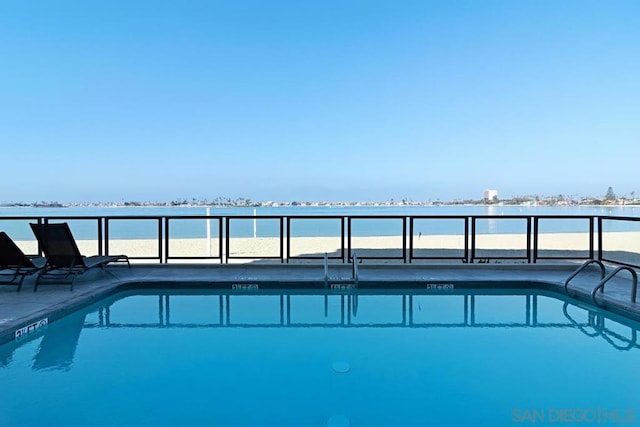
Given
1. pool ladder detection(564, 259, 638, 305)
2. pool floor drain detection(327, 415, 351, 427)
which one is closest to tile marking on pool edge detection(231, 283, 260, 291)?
pool floor drain detection(327, 415, 351, 427)

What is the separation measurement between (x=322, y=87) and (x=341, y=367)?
597 inches

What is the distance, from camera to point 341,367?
10.6 feet

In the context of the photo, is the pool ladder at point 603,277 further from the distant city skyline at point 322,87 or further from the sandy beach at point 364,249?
the distant city skyline at point 322,87

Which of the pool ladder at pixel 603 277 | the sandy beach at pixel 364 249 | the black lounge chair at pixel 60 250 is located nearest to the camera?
the pool ladder at pixel 603 277

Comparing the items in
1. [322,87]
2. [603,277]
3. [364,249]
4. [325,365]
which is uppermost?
[322,87]

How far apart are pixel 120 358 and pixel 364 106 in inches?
632

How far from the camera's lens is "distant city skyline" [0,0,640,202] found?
38.3 feet

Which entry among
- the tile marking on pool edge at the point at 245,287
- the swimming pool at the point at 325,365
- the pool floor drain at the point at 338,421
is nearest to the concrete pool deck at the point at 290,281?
the tile marking on pool edge at the point at 245,287

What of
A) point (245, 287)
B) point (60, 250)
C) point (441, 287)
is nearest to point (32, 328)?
point (60, 250)

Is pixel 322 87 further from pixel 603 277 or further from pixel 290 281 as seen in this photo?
pixel 603 277

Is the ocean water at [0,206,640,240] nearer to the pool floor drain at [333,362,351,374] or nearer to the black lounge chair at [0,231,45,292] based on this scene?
the black lounge chair at [0,231,45,292]

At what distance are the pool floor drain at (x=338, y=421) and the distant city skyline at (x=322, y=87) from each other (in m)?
11.4

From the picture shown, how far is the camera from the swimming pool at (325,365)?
2.51 meters

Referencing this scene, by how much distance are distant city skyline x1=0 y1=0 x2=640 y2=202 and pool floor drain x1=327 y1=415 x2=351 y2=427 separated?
1144 cm
